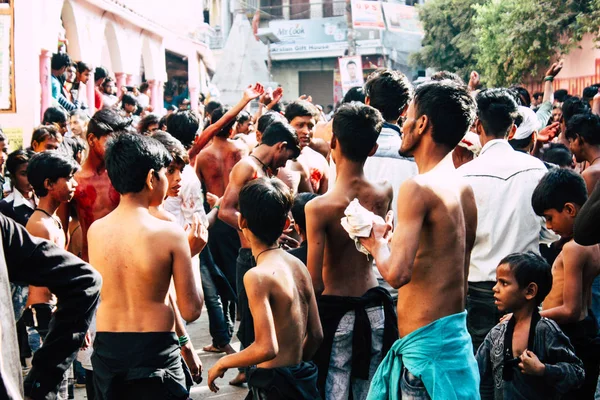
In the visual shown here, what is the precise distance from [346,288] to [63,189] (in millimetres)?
1859

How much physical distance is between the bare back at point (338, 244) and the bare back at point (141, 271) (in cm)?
79

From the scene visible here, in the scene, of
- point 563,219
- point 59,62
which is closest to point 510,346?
point 563,219

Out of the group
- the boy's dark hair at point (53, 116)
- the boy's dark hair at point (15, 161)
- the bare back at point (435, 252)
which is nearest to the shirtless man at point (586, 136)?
the bare back at point (435, 252)

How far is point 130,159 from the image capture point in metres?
3.65

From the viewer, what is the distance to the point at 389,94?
5020 mm

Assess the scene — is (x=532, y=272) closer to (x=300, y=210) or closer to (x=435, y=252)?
(x=435, y=252)

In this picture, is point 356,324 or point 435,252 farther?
point 356,324

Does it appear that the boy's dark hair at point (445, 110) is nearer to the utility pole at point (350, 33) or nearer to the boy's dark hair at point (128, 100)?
the boy's dark hair at point (128, 100)

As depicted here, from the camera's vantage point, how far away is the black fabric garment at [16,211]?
557 centimetres

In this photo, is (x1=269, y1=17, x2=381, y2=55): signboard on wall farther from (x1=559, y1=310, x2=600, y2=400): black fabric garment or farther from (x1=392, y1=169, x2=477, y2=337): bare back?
(x1=392, y1=169, x2=477, y2=337): bare back

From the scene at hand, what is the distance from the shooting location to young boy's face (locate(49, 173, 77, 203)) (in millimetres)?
4816

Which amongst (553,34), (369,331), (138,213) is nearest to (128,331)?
(138,213)

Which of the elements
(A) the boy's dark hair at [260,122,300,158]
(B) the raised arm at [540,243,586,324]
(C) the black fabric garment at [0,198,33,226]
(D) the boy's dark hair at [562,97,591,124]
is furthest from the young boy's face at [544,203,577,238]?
(D) the boy's dark hair at [562,97,591,124]

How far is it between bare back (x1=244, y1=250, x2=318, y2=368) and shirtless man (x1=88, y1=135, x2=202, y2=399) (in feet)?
0.98
